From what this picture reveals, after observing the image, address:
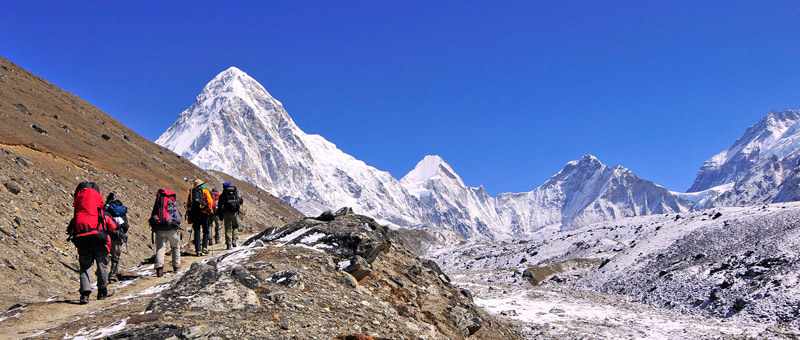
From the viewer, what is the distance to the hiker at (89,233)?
Answer: 11.1 m

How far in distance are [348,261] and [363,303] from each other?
7.44ft

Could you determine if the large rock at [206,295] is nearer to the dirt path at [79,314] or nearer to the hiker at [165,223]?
the dirt path at [79,314]

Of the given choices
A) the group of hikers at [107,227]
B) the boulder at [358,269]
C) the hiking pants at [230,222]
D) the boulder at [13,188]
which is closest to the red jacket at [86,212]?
the group of hikers at [107,227]

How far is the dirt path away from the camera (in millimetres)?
7922

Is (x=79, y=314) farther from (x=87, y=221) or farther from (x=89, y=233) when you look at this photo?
(x=87, y=221)

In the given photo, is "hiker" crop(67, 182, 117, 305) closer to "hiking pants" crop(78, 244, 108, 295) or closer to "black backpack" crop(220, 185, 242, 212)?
"hiking pants" crop(78, 244, 108, 295)

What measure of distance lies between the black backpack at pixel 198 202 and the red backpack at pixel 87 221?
563 centimetres

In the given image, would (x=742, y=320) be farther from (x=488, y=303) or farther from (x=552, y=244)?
(x=552, y=244)

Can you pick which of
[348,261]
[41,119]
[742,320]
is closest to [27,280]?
[348,261]

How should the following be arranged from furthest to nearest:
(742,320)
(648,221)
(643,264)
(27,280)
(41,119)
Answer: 1. (648,221)
2. (41,119)
3. (643,264)
4. (742,320)
5. (27,280)

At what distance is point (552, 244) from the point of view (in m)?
56.8

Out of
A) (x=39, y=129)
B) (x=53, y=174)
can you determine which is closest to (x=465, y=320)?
(x=53, y=174)

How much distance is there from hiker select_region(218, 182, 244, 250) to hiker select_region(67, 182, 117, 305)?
25.0 feet

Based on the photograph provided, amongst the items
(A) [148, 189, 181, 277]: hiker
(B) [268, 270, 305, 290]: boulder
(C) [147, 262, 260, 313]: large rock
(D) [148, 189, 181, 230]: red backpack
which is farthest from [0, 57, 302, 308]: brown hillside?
(B) [268, 270, 305, 290]: boulder
